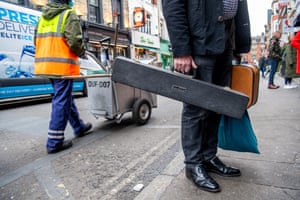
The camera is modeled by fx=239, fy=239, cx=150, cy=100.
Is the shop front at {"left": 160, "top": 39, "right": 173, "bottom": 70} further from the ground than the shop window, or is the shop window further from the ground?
the shop window

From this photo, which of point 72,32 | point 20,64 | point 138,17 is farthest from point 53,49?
point 138,17

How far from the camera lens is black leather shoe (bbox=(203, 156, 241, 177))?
2078 millimetres

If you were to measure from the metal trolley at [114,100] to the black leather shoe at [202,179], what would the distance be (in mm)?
2041

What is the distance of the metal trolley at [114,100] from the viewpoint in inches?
147

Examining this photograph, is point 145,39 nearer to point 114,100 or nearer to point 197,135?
point 114,100

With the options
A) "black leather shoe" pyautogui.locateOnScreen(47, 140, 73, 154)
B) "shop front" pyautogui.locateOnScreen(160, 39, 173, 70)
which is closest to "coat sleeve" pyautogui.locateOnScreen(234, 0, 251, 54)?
"black leather shoe" pyautogui.locateOnScreen(47, 140, 73, 154)

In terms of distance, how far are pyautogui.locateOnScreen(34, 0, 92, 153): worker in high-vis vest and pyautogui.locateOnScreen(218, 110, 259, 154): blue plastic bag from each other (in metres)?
1.92

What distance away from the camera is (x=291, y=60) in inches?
249

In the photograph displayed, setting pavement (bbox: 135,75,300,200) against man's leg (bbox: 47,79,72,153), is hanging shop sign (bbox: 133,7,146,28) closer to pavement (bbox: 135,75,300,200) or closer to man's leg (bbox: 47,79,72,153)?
man's leg (bbox: 47,79,72,153)

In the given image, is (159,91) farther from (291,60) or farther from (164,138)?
(291,60)

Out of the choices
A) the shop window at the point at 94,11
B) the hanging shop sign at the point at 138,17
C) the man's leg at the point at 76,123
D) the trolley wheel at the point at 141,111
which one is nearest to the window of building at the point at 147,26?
the hanging shop sign at the point at 138,17

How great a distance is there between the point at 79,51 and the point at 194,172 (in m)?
2.03

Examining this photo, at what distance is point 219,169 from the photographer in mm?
2109

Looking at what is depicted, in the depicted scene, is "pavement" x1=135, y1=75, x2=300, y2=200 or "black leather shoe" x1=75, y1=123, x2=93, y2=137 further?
"black leather shoe" x1=75, y1=123, x2=93, y2=137
